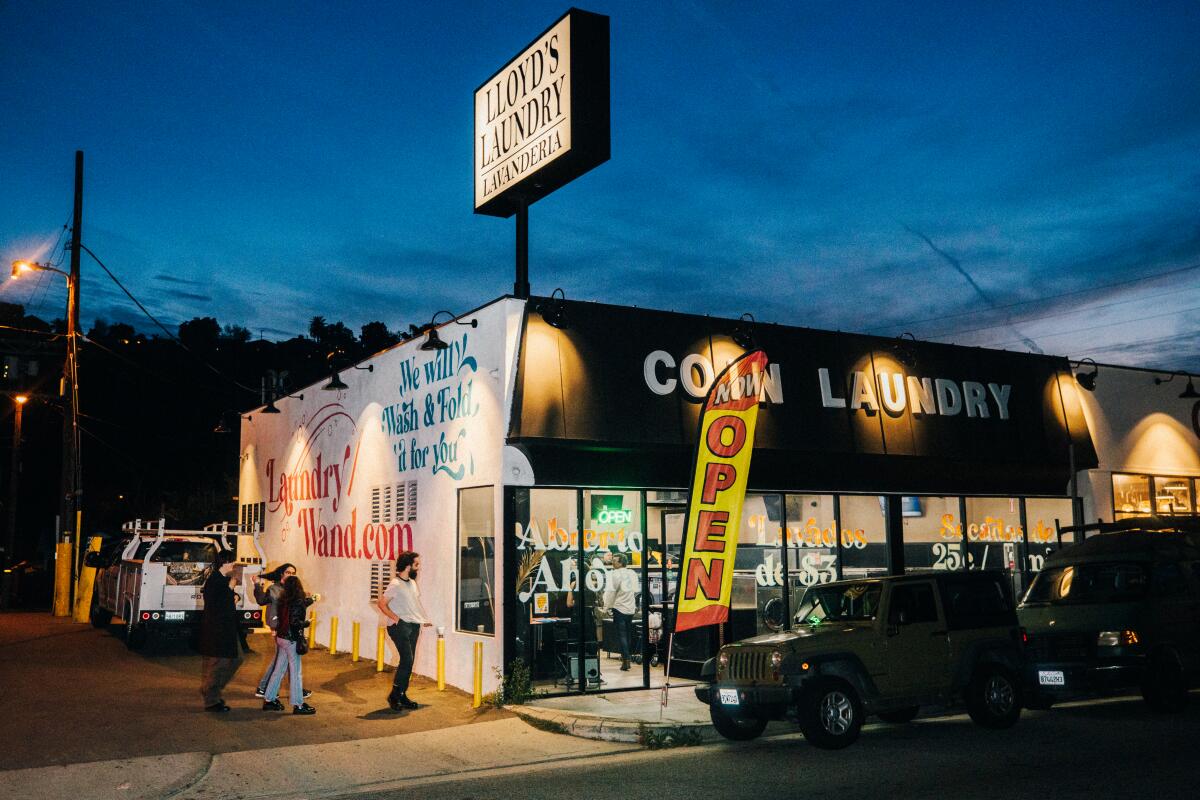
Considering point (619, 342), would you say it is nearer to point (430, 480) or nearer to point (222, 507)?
point (430, 480)

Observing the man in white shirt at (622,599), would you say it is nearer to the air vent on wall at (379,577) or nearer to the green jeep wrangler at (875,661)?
the green jeep wrangler at (875,661)

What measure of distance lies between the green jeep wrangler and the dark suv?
0.72 m

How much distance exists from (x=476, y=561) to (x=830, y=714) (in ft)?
19.8

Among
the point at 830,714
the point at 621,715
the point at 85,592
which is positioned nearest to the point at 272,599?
the point at 621,715

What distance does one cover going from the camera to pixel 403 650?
12.8 m

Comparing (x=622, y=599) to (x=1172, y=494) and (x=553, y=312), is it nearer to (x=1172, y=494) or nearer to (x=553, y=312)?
(x=553, y=312)

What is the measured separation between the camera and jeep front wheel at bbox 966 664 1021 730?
36.2 ft

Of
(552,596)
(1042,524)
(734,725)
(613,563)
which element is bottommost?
(734,725)

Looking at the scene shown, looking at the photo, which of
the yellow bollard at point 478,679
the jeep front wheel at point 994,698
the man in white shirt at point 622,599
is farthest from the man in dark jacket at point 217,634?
the jeep front wheel at point 994,698

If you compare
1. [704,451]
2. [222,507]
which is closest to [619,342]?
[704,451]

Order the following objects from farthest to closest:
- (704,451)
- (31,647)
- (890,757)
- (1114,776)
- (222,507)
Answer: (222,507)
(31,647)
(704,451)
(890,757)
(1114,776)

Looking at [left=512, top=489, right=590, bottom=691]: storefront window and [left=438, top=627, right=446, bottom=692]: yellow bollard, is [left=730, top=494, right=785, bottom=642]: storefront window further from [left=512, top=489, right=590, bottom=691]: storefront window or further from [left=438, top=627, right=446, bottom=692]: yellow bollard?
[left=438, top=627, right=446, bottom=692]: yellow bollard

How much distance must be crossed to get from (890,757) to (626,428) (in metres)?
6.14

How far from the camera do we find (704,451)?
1230 centimetres
